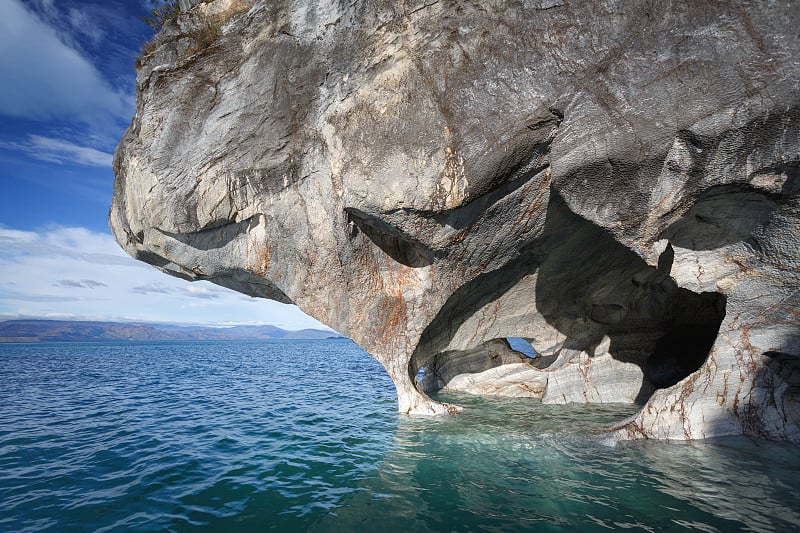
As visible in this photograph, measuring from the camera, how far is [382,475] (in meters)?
7.86

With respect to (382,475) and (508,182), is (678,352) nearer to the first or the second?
(508,182)

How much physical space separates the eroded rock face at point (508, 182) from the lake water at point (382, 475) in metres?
1.84

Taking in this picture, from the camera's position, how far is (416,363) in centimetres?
1413

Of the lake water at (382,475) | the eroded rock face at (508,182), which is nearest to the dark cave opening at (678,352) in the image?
the eroded rock face at (508,182)

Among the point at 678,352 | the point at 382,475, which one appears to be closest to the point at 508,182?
the point at 382,475

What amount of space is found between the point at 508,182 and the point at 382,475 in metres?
6.46

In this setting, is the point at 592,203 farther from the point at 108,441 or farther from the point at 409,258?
the point at 108,441

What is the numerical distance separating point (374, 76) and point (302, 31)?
8.41 ft

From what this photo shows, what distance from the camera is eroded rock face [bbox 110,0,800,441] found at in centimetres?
773

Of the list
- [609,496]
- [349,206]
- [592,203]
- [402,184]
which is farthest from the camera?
[349,206]

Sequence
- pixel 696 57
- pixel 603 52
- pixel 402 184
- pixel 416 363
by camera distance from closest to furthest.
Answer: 1. pixel 696 57
2. pixel 603 52
3. pixel 402 184
4. pixel 416 363

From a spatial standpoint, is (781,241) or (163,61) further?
(163,61)

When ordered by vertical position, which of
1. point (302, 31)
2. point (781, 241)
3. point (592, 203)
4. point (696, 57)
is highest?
point (302, 31)

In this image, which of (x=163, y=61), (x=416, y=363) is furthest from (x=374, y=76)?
(x=416, y=363)
